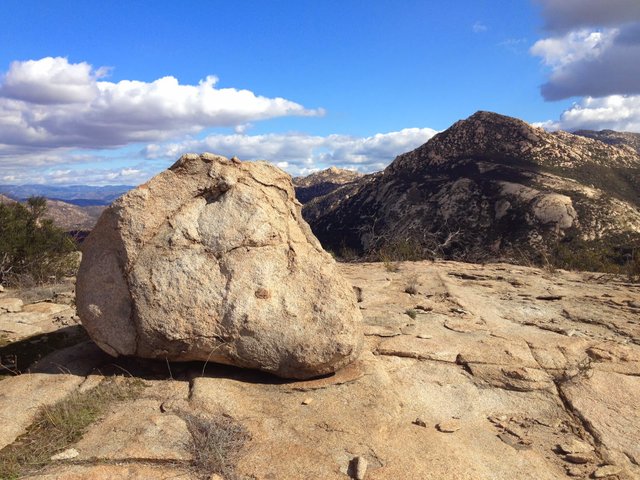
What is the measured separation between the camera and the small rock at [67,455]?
11.8 ft

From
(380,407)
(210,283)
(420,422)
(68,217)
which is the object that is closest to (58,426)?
(210,283)

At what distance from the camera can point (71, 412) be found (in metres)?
4.18

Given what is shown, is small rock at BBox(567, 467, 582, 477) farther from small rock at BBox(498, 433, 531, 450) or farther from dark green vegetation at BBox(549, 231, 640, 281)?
dark green vegetation at BBox(549, 231, 640, 281)

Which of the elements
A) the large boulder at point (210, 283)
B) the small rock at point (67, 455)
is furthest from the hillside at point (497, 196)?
the small rock at point (67, 455)

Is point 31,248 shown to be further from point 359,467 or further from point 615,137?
point 615,137

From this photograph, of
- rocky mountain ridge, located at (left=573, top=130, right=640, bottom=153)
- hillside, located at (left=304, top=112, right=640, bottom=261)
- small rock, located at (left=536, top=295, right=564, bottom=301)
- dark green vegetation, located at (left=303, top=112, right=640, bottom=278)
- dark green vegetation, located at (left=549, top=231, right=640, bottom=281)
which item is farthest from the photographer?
rocky mountain ridge, located at (left=573, top=130, right=640, bottom=153)

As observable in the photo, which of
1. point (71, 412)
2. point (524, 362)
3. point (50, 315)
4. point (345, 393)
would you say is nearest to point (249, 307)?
point (345, 393)

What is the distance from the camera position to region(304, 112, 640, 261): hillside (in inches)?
1148

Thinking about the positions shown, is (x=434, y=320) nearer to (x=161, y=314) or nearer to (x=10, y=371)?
(x=161, y=314)

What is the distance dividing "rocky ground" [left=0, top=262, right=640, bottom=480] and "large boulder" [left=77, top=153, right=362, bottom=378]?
358mm

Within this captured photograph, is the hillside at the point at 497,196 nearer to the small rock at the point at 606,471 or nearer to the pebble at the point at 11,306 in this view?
the pebble at the point at 11,306

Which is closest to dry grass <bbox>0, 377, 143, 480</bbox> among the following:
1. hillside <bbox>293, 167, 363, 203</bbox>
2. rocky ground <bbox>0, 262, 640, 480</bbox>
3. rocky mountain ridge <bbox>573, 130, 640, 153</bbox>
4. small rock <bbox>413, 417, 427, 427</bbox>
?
rocky ground <bbox>0, 262, 640, 480</bbox>

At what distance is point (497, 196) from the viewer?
35.0 metres

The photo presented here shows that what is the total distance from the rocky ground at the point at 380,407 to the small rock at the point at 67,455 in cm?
2
